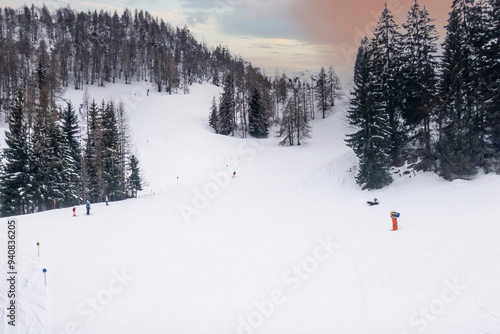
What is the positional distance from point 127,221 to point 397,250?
16.9m

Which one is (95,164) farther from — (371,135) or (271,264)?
(371,135)

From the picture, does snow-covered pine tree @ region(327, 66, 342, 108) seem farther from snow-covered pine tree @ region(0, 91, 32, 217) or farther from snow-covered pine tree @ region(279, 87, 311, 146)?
snow-covered pine tree @ region(0, 91, 32, 217)

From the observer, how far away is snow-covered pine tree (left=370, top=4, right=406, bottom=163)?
28703mm

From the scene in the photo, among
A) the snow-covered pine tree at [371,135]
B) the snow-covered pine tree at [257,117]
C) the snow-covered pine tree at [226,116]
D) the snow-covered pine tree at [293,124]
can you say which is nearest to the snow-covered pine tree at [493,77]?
the snow-covered pine tree at [371,135]

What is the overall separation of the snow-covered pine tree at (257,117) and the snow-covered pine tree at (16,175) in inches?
1581

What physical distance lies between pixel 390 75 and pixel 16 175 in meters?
39.5

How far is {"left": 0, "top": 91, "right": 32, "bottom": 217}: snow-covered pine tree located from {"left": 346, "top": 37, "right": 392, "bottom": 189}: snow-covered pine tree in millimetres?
33231

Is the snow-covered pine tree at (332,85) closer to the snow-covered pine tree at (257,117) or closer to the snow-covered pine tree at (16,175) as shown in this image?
the snow-covered pine tree at (257,117)

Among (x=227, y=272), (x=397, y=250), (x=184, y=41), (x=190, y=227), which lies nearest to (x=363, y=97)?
(x=397, y=250)

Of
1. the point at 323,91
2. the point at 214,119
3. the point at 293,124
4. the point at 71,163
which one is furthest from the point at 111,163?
the point at 323,91

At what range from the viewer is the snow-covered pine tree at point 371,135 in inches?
1034

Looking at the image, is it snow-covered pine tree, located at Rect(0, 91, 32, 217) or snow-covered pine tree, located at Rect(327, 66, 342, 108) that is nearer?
snow-covered pine tree, located at Rect(0, 91, 32, 217)

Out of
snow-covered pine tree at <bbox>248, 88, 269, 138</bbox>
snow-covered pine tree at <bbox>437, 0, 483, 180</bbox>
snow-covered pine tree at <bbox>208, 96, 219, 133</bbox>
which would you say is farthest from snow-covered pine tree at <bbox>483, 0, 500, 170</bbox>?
snow-covered pine tree at <bbox>208, 96, 219, 133</bbox>

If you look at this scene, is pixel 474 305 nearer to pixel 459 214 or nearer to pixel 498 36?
pixel 459 214
